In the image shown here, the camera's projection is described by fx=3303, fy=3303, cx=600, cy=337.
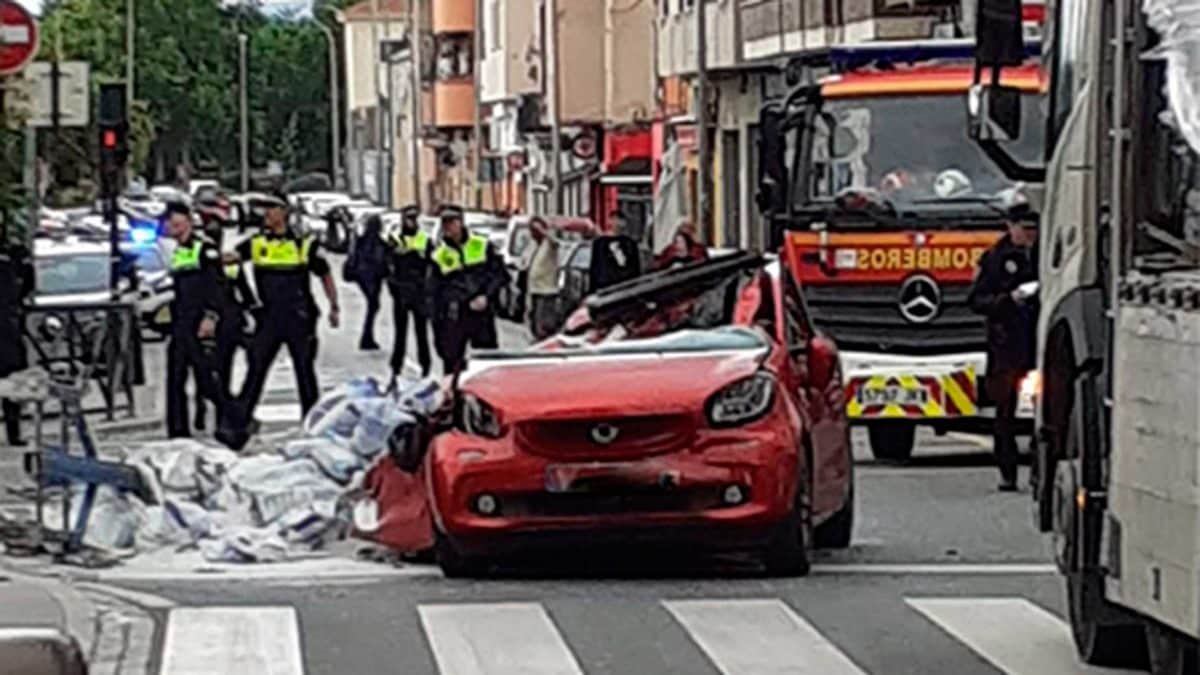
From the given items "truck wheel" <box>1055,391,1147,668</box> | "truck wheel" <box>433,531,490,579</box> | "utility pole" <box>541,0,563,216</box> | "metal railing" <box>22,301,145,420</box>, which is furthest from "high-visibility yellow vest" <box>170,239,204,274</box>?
"utility pole" <box>541,0,563,216</box>

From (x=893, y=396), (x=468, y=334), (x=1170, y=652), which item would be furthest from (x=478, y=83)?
(x=1170, y=652)

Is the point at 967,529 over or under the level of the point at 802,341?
under

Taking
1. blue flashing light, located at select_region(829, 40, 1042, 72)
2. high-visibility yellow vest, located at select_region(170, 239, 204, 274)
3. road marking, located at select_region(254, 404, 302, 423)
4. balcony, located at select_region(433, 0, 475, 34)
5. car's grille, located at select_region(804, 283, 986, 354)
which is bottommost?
road marking, located at select_region(254, 404, 302, 423)

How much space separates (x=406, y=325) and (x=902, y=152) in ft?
38.1

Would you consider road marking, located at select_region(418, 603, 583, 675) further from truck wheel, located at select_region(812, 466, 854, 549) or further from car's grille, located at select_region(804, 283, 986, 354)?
car's grille, located at select_region(804, 283, 986, 354)

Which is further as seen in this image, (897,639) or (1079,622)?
(897,639)

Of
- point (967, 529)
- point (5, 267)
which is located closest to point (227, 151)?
point (5, 267)

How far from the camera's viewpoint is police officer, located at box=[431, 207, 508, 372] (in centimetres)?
2894

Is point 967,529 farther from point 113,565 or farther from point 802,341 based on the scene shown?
point 113,565

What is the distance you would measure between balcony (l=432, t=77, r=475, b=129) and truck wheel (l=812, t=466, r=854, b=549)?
87.8 m

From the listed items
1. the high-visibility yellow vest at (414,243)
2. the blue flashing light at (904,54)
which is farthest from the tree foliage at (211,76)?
the blue flashing light at (904,54)

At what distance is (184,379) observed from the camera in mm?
25234

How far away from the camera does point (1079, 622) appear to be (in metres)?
12.1

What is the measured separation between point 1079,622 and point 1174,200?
250cm
